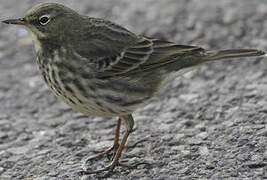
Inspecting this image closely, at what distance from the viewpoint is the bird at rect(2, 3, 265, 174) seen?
5.43 m

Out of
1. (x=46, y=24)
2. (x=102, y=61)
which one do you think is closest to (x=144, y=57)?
(x=102, y=61)

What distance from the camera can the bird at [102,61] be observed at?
543cm

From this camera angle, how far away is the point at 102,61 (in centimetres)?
561

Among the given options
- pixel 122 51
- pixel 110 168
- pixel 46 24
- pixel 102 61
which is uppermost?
pixel 46 24

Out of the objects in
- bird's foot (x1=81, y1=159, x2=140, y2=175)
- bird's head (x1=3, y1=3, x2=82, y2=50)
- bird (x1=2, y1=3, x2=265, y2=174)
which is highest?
bird's head (x1=3, y1=3, x2=82, y2=50)

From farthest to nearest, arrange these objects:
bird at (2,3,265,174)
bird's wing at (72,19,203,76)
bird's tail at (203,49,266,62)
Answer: bird's tail at (203,49,266,62)
bird's wing at (72,19,203,76)
bird at (2,3,265,174)

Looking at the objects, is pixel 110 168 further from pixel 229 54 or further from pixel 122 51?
pixel 229 54

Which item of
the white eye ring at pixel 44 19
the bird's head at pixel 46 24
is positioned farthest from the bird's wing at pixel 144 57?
the white eye ring at pixel 44 19

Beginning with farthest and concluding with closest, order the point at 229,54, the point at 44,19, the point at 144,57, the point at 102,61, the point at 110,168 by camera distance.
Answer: the point at 229,54, the point at 144,57, the point at 44,19, the point at 102,61, the point at 110,168

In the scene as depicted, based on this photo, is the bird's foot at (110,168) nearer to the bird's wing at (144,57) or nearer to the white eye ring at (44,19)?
the bird's wing at (144,57)

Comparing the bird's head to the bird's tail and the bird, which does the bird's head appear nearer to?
the bird

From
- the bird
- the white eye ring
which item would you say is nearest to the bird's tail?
the bird

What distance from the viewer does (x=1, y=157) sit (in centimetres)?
602

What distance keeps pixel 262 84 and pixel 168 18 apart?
260 centimetres
